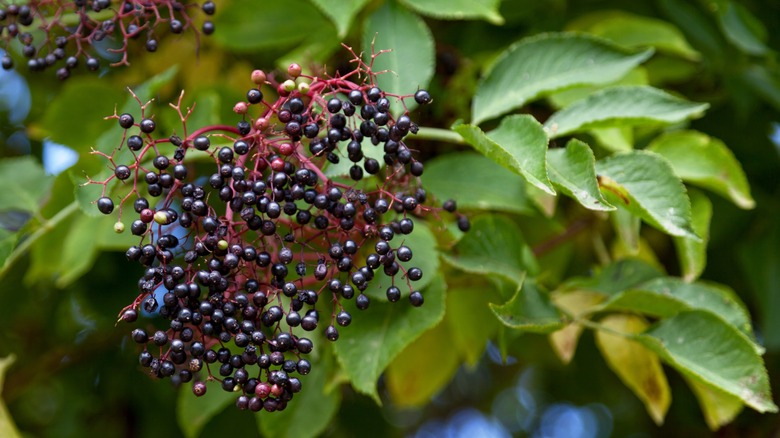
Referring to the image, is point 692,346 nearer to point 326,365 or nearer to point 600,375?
point 326,365

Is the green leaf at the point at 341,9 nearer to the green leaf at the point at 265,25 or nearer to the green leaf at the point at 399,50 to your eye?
A: the green leaf at the point at 399,50

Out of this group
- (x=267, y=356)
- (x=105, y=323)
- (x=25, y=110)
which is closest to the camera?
(x=267, y=356)

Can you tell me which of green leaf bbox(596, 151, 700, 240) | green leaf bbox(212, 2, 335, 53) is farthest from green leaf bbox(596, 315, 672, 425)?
green leaf bbox(212, 2, 335, 53)

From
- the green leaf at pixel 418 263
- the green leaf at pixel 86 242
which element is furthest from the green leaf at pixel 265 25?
the green leaf at pixel 418 263

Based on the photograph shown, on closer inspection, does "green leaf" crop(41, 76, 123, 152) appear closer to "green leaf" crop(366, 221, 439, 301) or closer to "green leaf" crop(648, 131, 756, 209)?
"green leaf" crop(366, 221, 439, 301)

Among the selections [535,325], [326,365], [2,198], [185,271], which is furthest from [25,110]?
[535,325]

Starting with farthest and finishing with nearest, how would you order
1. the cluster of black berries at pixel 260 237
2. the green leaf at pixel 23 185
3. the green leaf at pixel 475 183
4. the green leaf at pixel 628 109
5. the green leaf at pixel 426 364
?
the green leaf at pixel 426 364 < the green leaf at pixel 23 185 < the green leaf at pixel 475 183 < the green leaf at pixel 628 109 < the cluster of black berries at pixel 260 237

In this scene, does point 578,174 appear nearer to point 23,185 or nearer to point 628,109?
point 628,109
